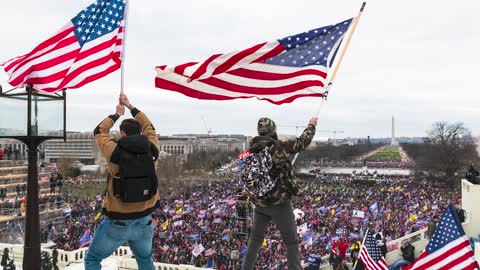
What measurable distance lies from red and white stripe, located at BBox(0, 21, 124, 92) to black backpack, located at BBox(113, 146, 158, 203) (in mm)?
2229

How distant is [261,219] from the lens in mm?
5273

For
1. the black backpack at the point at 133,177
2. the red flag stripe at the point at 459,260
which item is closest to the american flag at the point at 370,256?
the red flag stripe at the point at 459,260

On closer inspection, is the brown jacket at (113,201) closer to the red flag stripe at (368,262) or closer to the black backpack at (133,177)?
the black backpack at (133,177)

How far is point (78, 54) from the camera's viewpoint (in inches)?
247

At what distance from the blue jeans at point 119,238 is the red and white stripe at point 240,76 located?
2075 millimetres

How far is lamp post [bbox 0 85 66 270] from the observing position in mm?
5945

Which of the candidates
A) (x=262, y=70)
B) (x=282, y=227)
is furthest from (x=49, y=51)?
(x=282, y=227)

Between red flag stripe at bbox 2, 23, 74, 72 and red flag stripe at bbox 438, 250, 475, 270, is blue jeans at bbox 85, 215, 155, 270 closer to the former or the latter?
red flag stripe at bbox 438, 250, 475, 270

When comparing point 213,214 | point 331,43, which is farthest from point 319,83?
point 213,214

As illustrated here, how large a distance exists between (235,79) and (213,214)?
2837 cm

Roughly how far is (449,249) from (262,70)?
299cm

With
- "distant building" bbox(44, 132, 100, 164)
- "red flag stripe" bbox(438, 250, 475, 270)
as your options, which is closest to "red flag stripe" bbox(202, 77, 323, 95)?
"red flag stripe" bbox(438, 250, 475, 270)

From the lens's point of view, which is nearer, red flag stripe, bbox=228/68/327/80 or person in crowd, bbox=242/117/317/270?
person in crowd, bbox=242/117/317/270

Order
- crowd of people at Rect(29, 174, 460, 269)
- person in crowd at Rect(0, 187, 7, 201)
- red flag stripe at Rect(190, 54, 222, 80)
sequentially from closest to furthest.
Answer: red flag stripe at Rect(190, 54, 222, 80) < crowd of people at Rect(29, 174, 460, 269) < person in crowd at Rect(0, 187, 7, 201)
